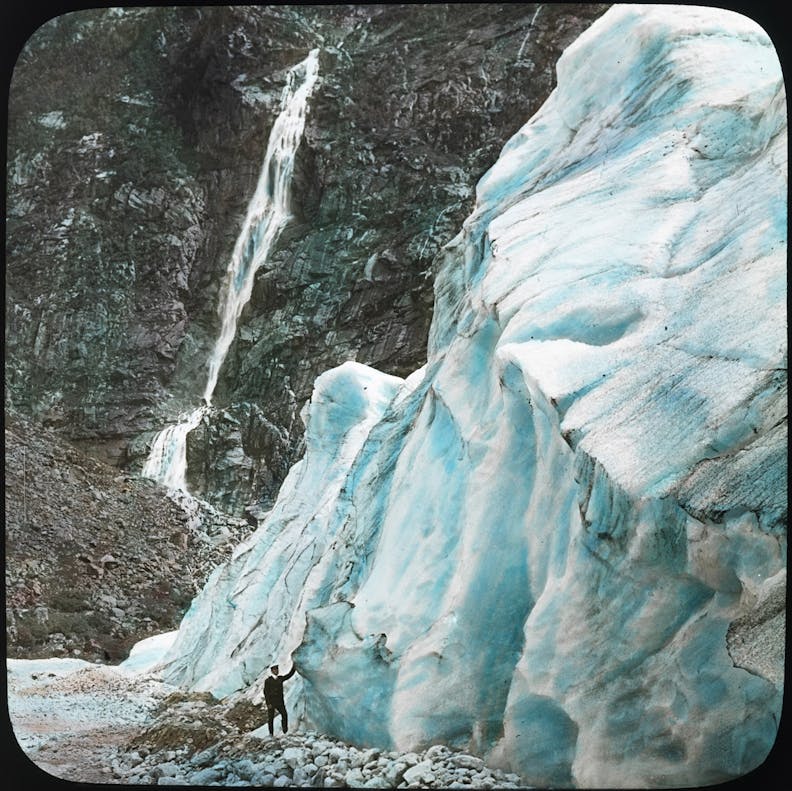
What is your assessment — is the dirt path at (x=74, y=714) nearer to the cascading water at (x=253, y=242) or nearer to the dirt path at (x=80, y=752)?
the dirt path at (x=80, y=752)

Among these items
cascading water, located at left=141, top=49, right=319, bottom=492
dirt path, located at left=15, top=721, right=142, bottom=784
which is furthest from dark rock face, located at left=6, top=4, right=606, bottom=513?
dirt path, located at left=15, top=721, right=142, bottom=784

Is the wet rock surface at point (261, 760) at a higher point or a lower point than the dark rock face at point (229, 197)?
lower

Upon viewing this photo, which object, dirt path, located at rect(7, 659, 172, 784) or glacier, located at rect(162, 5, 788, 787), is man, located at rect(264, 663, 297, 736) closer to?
glacier, located at rect(162, 5, 788, 787)

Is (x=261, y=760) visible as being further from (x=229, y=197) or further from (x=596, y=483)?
(x=229, y=197)

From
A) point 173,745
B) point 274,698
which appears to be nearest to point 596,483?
point 274,698

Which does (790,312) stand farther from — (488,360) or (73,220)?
(73,220)

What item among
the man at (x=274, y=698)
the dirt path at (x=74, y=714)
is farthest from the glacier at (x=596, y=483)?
the dirt path at (x=74, y=714)
